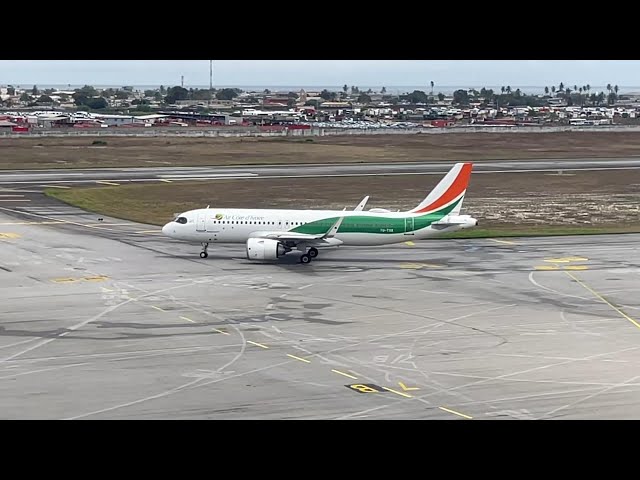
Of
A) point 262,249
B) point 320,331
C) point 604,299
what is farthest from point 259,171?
point 320,331

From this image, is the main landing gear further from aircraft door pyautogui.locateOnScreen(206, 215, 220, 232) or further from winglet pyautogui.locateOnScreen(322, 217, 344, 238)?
aircraft door pyautogui.locateOnScreen(206, 215, 220, 232)

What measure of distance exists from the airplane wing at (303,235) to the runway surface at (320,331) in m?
1.71

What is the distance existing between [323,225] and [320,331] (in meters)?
20.8

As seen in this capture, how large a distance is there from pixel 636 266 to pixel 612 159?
3570 inches

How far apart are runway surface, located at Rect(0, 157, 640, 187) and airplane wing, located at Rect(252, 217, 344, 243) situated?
51.0m

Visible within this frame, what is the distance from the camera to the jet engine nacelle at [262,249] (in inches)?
2557

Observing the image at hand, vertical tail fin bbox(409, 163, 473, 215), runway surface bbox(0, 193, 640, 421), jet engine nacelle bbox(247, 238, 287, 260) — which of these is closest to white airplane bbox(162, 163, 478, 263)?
vertical tail fin bbox(409, 163, 473, 215)

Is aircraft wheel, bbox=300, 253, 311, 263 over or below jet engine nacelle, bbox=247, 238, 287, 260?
below

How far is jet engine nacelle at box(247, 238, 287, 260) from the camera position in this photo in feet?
213

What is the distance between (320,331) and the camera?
46281 millimetres

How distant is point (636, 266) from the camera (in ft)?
214

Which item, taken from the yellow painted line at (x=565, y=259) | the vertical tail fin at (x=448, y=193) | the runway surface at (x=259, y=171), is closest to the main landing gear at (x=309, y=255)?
the vertical tail fin at (x=448, y=193)
